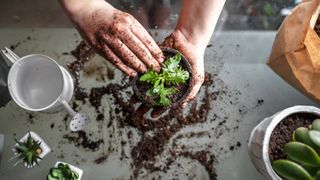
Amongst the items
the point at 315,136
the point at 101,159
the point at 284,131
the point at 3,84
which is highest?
the point at 315,136

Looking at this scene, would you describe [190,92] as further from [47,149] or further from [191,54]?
[47,149]

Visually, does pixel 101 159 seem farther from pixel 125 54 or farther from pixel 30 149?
pixel 125 54

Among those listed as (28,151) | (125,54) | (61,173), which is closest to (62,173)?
(61,173)

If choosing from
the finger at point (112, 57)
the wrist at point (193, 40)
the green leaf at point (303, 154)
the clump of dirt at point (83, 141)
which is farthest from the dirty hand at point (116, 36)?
the green leaf at point (303, 154)

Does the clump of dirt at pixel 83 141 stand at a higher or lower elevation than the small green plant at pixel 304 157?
lower

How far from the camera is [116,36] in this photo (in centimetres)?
111

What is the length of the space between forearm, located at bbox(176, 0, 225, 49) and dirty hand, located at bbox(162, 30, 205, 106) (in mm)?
15

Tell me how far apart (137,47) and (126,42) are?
0.12 ft

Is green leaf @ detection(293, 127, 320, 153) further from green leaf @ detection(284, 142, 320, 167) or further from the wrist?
the wrist

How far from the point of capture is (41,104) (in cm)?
125

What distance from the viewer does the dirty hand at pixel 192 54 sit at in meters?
1.11

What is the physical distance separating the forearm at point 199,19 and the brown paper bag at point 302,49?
0.64 feet

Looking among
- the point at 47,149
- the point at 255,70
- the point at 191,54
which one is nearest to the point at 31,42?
the point at 47,149

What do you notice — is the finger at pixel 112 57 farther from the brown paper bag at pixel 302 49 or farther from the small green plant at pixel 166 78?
the brown paper bag at pixel 302 49
